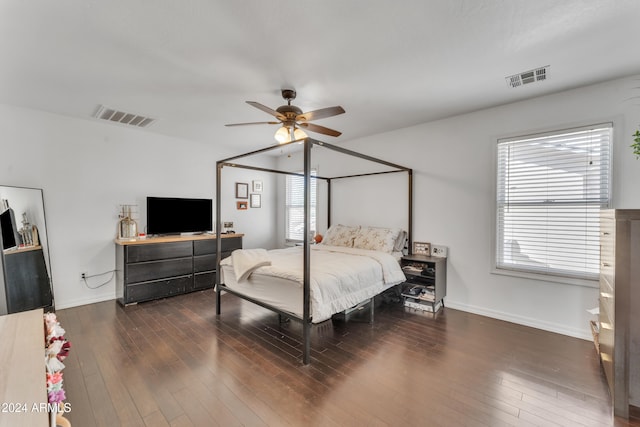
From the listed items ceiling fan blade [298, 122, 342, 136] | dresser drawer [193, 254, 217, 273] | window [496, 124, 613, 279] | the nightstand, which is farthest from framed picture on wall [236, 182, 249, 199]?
window [496, 124, 613, 279]

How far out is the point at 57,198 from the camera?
12.0 feet

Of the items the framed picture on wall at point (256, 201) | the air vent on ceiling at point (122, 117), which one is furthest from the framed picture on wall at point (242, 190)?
the air vent on ceiling at point (122, 117)

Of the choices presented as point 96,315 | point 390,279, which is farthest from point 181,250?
point 390,279

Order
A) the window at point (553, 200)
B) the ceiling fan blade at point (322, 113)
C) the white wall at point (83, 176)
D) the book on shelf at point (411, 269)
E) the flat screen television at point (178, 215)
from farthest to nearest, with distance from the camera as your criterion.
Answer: the flat screen television at point (178, 215) → the book on shelf at point (411, 269) → the white wall at point (83, 176) → the window at point (553, 200) → the ceiling fan blade at point (322, 113)

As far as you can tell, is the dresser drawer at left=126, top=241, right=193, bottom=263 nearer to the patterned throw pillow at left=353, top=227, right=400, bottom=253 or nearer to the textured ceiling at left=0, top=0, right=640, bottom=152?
the textured ceiling at left=0, top=0, right=640, bottom=152

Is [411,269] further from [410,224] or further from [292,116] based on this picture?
[292,116]

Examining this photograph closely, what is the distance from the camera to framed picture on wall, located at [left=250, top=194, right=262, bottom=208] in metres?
5.90

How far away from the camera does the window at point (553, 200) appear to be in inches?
110

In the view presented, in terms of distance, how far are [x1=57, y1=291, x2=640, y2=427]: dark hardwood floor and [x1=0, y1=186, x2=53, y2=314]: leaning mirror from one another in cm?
46

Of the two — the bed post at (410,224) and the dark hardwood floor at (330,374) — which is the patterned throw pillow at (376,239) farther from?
the dark hardwood floor at (330,374)

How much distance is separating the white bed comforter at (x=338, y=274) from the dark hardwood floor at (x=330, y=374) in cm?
43

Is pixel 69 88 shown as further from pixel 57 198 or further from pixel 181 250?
pixel 181 250

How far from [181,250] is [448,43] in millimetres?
4258

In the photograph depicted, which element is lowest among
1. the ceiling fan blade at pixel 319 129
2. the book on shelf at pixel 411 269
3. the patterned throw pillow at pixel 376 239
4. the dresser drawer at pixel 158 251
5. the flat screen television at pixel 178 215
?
the book on shelf at pixel 411 269
